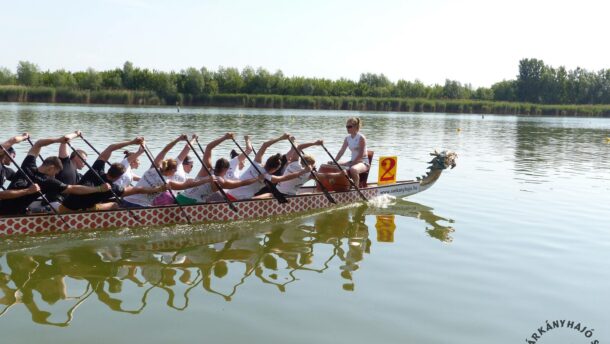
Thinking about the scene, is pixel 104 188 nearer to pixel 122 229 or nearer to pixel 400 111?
pixel 122 229

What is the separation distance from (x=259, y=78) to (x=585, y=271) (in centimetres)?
7334

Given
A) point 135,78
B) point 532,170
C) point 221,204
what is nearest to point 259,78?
point 135,78

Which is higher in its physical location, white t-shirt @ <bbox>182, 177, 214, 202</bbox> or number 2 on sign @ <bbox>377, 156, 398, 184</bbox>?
number 2 on sign @ <bbox>377, 156, 398, 184</bbox>

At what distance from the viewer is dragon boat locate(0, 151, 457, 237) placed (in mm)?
8008

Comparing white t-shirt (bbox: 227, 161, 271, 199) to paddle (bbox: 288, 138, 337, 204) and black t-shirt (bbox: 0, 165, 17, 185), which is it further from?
black t-shirt (bbox: 0, 165, 17, 185)

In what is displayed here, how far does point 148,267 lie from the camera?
7180mm

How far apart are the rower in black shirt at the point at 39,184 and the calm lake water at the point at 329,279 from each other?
0.50 m

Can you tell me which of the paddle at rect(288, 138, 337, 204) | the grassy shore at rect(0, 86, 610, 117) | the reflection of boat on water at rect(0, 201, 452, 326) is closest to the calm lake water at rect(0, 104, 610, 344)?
the reflection of boat on water at rect(0, 201, 452, 326)

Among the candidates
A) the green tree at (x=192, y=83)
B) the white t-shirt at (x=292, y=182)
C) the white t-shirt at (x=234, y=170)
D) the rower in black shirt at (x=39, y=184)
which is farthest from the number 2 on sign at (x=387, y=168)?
the green tree at (x=192, y=83)

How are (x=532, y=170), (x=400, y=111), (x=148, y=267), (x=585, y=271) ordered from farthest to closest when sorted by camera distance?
(x=400, y=111) < (x=532, y=170) < (x=585, y=271) < (x=148, y=267)

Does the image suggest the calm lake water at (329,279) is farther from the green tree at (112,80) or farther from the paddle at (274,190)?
the green tree at (112,80)

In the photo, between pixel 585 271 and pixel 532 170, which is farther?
pixel 532 170

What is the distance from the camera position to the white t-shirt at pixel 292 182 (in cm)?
1082

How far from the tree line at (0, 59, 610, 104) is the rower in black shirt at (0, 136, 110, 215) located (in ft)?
184
